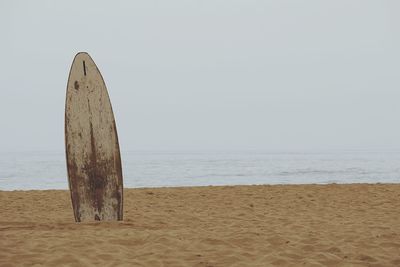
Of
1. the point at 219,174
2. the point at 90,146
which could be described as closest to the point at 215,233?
the point at 90,146

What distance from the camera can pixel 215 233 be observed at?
5508mm

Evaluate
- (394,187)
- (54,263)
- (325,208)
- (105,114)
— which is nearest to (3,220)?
(105,114)

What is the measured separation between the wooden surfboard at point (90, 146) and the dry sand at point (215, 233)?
0.37 metres

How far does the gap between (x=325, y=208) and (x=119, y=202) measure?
141 inches

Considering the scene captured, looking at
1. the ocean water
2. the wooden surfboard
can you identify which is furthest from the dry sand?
the ocean water

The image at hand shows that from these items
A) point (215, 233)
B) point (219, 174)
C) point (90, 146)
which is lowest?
point (219, 174)

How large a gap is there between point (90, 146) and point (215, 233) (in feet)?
7.23

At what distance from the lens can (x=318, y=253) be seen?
4.50 m

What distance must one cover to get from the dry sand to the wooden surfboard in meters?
0.37

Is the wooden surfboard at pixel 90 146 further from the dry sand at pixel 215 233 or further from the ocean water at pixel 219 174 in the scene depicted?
the ocean water at pixel 219 174

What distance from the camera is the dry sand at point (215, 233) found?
432 centimetres

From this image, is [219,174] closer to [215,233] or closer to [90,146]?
[90,146]

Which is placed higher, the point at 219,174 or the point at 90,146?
the point at 90,146

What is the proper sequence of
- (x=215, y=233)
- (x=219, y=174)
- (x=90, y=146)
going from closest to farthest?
(x=215, y=233)
(x=90, y=146)
(x=219, y=174)
